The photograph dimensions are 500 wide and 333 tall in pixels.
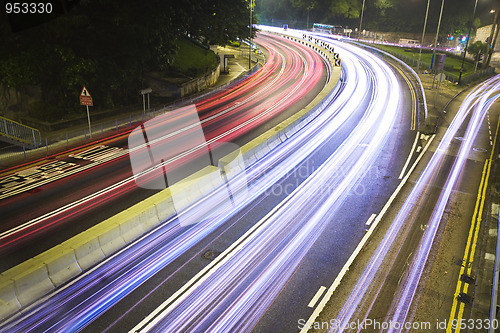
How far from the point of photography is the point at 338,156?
2264 cm

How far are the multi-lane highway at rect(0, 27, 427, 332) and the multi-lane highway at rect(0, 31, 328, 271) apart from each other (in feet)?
10.4

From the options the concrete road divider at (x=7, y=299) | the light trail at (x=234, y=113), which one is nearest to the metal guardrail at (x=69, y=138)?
the light trail at (x=234, y=113)

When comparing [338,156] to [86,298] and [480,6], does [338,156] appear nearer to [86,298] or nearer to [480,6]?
[86,298]

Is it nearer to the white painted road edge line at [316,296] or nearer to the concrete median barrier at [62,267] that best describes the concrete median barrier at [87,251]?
the concrete median barrier at [62,267]

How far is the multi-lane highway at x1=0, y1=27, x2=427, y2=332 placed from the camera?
10102 mm

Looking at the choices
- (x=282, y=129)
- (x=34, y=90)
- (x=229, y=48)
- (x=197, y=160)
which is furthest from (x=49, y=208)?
(x=229, y=48)

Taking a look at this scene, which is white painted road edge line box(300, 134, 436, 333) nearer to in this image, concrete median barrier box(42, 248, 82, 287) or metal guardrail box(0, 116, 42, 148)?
concrete median barrier box(42, 248, 82, 287)

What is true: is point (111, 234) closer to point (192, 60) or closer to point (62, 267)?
point (62, 267)

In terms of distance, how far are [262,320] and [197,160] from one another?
1290 centimetres

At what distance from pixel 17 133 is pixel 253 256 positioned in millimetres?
19389

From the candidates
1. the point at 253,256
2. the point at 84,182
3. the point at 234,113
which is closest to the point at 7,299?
the point at 253,256

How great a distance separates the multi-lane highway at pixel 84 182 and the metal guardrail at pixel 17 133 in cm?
287

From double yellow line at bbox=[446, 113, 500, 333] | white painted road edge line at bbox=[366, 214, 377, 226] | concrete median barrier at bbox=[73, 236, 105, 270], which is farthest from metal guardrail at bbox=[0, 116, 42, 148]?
double yellow line at bbox=[446, 113, 500, 333]

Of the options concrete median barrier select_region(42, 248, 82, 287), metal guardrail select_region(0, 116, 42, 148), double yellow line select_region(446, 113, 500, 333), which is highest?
metal guardrail select_region(0, 116, 42, 148)
